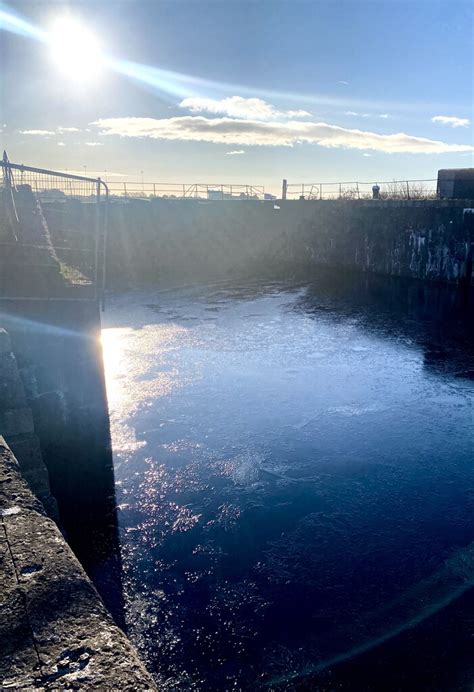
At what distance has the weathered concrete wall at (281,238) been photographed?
89.7 feet

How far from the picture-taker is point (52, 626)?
273 centimetres

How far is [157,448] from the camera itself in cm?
1005

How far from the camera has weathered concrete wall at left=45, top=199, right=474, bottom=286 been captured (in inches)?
1076

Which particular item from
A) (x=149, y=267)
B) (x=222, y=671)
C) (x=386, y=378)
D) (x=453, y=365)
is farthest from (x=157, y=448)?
(x=149, y=267)

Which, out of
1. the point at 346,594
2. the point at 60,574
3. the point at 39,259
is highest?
the point at 39,259

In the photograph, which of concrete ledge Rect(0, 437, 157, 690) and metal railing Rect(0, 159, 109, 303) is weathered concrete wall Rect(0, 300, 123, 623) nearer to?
metal railing Rect(0, 159, 109, 303)

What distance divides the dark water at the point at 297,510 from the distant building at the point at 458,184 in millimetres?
14477

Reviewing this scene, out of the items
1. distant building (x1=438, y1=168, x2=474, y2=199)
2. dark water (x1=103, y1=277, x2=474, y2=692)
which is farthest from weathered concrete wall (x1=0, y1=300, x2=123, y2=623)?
distant building (x1=438, y1=168, x2=474, y2=199)

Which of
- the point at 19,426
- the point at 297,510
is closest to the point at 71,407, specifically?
the point at 19,426

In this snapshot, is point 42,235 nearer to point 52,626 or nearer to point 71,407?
point 71,407

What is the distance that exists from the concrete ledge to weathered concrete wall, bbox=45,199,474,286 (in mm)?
25172

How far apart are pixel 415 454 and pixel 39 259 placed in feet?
26.8

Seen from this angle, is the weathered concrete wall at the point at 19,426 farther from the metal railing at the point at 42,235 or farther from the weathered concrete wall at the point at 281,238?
the weathered concrete wall at the point at 281,238

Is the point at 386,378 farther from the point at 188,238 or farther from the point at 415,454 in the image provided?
the point at 188,238
